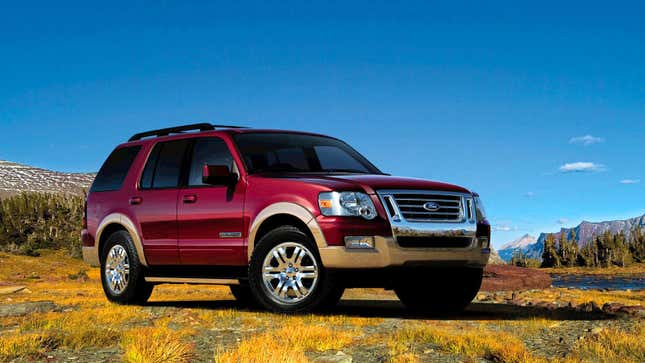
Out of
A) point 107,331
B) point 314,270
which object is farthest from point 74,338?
point 314,270

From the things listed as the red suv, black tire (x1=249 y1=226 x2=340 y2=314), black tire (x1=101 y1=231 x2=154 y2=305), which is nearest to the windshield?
the red suv

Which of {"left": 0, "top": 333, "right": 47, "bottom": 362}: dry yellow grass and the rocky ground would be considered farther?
{"left": 0, "top": 333, "right": 47, "bottom": 362}: dry yellow grass

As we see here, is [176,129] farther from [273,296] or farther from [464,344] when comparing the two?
[464,344]

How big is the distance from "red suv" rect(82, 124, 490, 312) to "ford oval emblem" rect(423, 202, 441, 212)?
1 cm

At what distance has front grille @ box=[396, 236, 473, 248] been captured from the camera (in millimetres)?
7844

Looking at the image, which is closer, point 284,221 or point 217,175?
point 284,221

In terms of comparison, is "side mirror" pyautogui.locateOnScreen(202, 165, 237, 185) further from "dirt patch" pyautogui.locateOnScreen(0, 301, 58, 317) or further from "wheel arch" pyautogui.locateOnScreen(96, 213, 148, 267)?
"dirt patch" pyautogui.locateOnScreen(0, 301, 58, 317)

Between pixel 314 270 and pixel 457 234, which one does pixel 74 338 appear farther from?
pixel 457 234

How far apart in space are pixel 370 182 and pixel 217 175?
184cm

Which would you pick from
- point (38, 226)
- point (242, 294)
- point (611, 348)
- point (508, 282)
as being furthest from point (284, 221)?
point (38, 226)

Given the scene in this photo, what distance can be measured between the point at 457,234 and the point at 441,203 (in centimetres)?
39

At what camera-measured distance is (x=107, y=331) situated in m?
6.64

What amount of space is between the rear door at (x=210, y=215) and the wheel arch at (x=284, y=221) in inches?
8.3

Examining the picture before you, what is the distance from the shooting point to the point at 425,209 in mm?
8086
